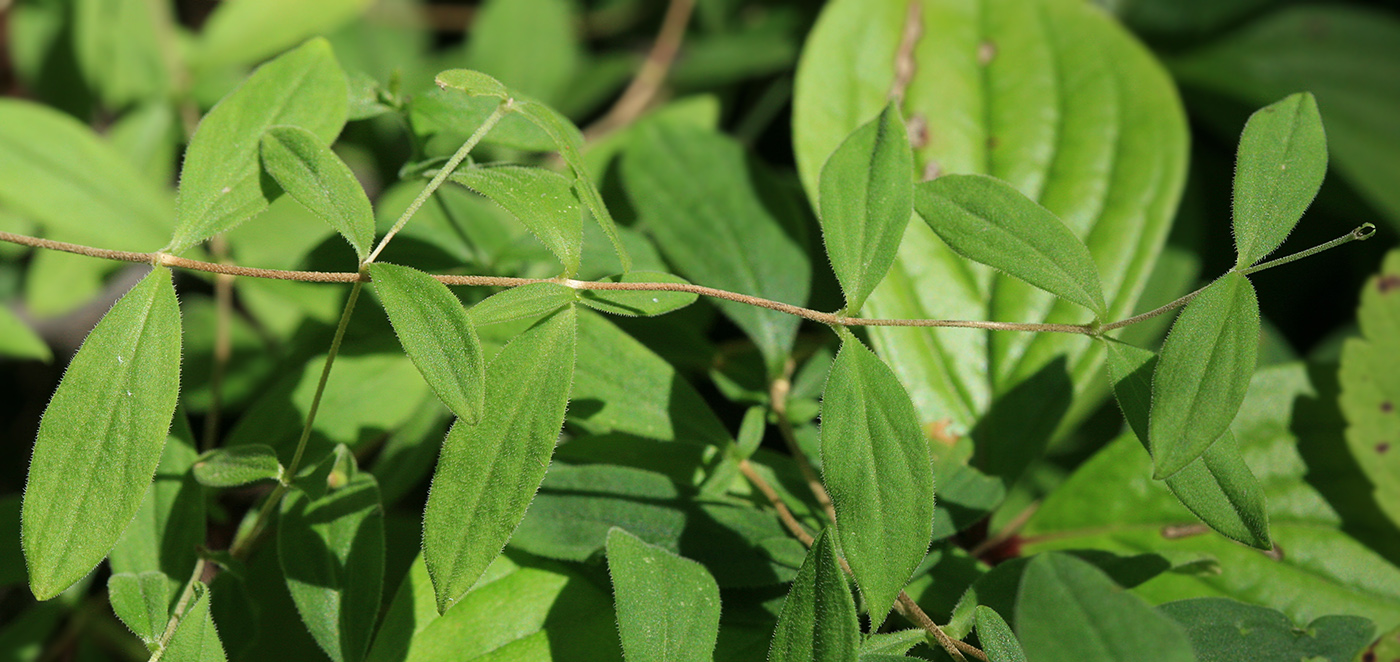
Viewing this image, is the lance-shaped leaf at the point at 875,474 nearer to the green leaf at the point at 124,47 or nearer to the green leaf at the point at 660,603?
the green leaf at the point at 660,603

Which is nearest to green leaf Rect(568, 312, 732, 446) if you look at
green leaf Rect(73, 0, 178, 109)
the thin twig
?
the thin twig

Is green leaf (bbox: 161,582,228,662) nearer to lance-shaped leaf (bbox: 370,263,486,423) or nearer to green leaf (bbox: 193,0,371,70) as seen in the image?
lance-shaped leaf (bbox: 370,263,486,423)

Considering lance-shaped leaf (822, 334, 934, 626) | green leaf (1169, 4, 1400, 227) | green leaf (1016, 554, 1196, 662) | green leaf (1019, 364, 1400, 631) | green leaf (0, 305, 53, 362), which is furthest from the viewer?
green leaf (1169, 4, 1400, 227)

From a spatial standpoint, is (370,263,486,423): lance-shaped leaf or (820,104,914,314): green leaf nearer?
(370,263,486,423): lance-shaped leaf

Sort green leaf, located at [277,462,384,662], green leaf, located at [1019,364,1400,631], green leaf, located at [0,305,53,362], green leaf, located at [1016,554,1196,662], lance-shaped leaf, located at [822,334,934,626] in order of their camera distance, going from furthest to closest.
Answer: green leaf, located at [0,305,53,362]
green leaf, located at [1019,364,1400,631]
green leaf, located at [277,462,384,662]
lance-shaped leaf, located at [822,334,934,626]
green leaf, located at [1016,554,1196,662]

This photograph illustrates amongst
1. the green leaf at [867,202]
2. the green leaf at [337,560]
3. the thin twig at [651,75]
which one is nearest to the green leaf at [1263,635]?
the green leaf at [867,202]

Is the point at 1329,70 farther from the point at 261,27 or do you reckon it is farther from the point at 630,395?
the point at 261,27

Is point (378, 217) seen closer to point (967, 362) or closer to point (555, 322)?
point (555, 322)

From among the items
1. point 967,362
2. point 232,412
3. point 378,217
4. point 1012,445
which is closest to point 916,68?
point 967,362
